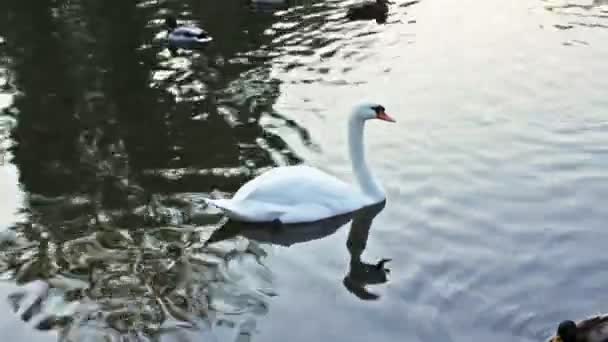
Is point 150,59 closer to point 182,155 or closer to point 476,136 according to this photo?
point 182,155

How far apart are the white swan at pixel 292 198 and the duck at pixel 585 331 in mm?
3721

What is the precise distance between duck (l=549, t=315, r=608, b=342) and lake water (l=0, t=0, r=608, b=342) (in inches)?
38.0

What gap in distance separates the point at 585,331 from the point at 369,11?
12.4m

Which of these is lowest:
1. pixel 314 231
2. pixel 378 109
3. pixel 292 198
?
pixel 314 231

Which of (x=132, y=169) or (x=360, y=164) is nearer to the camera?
(x=360, y=164)

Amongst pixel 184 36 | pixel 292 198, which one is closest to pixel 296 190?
pixel 292 198

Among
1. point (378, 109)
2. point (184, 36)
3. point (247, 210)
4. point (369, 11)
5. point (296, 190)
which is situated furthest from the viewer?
point (369, 11)

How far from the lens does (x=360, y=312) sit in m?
7.70

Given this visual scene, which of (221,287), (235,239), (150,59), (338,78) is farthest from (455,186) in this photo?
(150,59)

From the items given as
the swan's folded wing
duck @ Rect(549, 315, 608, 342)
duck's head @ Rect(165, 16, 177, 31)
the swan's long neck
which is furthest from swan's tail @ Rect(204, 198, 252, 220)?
duck's head @ Rect(165, 16, 177, 31)

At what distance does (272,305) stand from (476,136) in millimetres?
4695

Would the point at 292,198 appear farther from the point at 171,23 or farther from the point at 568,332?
the point at 171,23

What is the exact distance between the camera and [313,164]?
10836 mm

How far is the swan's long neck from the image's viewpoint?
980cm
